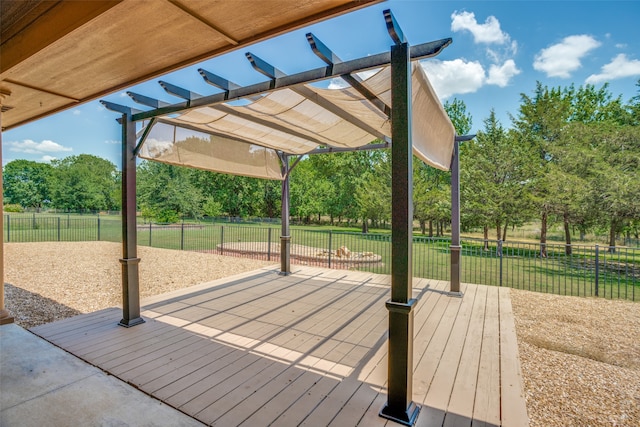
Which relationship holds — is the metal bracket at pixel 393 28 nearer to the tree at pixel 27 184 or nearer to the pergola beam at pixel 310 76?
the pergola beam at pixel 310 76

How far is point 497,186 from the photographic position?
13828 millimetres

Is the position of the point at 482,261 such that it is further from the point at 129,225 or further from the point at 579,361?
the point at 129,225

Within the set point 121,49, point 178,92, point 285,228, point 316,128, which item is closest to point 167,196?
point 285,228

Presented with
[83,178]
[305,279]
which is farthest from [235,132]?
[83,178]

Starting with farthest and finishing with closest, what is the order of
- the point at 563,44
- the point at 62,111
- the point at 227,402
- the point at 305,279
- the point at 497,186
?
the point at 563,44 < the point at 497,186 < the point at 305,279 < the point at 62,111 < the point at 227,402

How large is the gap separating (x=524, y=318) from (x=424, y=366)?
96.0 inches

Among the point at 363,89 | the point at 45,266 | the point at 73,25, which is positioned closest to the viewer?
the point at 73,25

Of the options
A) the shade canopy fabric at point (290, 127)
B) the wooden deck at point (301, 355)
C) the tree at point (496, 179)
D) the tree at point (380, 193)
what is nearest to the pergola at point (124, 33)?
the shade canopy fabric at point (290, 127)

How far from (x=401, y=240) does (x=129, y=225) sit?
123 inches

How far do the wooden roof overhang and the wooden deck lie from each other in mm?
2574

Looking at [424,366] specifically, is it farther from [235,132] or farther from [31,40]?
[31,40]

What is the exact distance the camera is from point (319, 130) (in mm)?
4258

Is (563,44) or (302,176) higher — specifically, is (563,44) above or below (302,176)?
above

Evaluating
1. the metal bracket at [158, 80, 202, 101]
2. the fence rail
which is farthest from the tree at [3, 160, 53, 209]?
the metal bracket at [158, 80, 202, 101]
